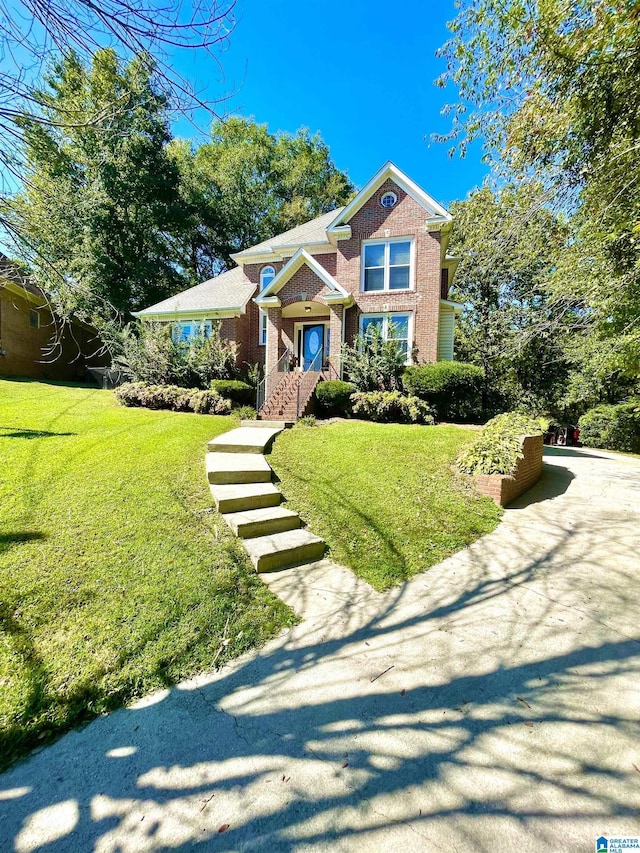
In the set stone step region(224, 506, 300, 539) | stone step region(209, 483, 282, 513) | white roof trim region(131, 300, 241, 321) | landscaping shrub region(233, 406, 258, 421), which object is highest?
white roof trim region(131, 300, 241, 321)

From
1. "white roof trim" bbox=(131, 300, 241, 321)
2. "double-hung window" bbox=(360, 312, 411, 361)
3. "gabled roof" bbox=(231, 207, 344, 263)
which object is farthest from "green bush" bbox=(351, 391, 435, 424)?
"gabled roof" bbox=(231, 207, 344, 263)

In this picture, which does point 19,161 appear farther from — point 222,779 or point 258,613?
point 222,779

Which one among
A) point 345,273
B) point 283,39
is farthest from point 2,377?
point 283,39

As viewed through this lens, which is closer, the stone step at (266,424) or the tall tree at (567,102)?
the tall tree at (567,102)

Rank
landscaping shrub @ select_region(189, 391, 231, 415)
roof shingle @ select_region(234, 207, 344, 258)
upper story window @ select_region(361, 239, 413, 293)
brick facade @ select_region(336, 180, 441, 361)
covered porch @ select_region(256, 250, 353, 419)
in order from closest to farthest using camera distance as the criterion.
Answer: landscaping shrub @ select_region(189, 391, 231, 415) < brick facade @ select_region(336, 180, 441, 361) < covered porch @ select_region(256, 250, 353, 419) < upper story window @ select_region(361, 239, 413, 293) < roof shingle @ select_region(234, 207, 344, 258)

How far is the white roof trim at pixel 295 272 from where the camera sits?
13.1 metres

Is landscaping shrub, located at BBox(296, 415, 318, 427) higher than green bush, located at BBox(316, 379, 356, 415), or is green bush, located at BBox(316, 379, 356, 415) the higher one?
green bush, located at BBox(316, 379, 356, 415)

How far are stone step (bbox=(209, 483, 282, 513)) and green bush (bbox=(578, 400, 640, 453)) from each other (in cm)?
1525

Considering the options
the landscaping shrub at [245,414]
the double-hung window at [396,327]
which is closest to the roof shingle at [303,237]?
the double-hung window at [396,327]

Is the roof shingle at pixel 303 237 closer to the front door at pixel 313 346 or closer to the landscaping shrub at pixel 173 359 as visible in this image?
the front door at pixel 313 346

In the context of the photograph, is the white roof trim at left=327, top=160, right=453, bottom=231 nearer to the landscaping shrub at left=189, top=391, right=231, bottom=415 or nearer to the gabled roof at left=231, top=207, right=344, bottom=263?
the gabled roof at left=231, top=207, right=344, bottom=263

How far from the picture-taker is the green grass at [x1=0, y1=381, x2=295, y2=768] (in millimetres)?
2371

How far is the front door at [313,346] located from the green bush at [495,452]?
8.38 meters

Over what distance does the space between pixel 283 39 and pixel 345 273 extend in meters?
10.6
